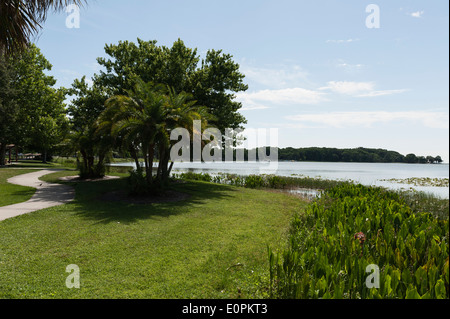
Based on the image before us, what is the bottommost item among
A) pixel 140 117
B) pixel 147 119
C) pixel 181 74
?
pixel 147 119

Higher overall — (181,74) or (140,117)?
(181,74)

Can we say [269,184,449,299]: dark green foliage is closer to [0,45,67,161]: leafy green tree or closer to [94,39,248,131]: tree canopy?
[94,39,248,131]: tree canopy

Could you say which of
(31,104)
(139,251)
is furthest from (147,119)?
(31,104)

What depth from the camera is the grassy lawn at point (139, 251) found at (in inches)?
184

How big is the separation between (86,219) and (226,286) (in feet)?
22.1

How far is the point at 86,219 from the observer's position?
31.1 feet

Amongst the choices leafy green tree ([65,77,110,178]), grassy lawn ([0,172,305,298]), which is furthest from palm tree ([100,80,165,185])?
leafy green tree ([65,77,110,178])

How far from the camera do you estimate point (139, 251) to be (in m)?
6.50

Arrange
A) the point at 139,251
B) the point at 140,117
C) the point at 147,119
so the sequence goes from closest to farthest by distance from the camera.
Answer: the point at 139,251
the point at 147,119
the point at 140,117

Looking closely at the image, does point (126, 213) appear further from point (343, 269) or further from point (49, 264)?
point (343, 269)

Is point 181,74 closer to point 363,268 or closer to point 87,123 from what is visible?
point 87,123

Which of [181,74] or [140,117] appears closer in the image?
[140,117]

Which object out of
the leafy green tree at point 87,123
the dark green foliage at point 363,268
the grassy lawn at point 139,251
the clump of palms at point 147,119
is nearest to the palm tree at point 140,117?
the clump of palms at point 147,119
